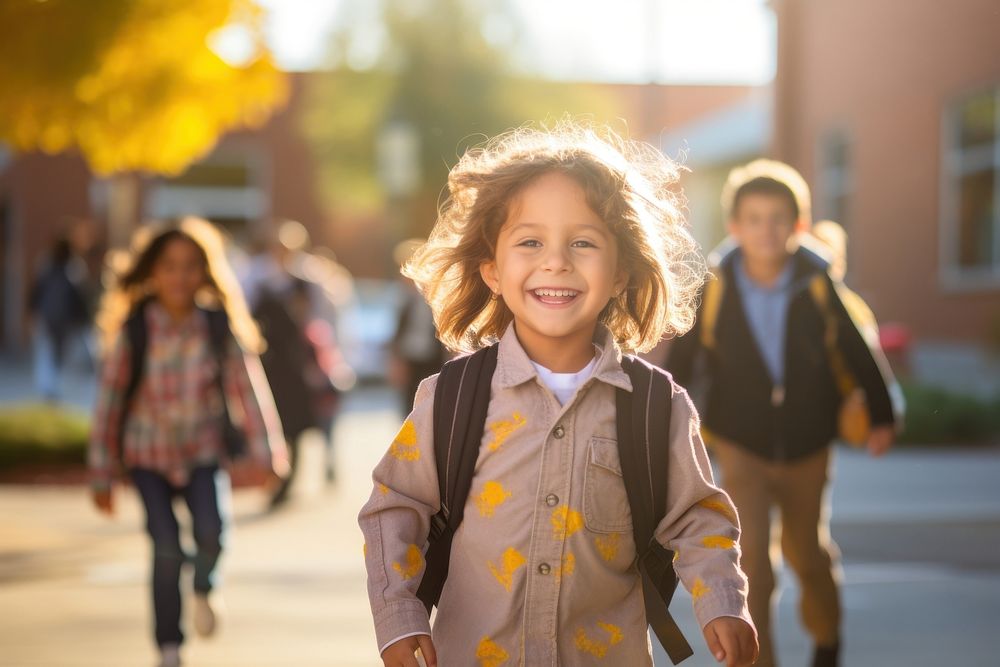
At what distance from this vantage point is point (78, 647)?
21.1 feet

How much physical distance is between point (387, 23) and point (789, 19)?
18.3 metres

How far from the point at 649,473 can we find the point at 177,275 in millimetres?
3396

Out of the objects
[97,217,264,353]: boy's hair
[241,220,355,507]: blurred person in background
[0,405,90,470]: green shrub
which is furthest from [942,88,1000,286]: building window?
[97,217,264,353]: boy's hair

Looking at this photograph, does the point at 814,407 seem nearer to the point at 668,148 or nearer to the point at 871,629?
the point at 871,629

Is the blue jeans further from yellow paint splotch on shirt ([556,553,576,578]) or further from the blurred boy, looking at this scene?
yellow paint splotch on shirt ([556,553,576,578])

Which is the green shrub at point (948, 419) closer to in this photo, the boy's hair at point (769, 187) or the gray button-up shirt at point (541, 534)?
the boy's hair at point (769, 187)

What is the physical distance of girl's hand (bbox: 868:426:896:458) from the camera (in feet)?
19.1

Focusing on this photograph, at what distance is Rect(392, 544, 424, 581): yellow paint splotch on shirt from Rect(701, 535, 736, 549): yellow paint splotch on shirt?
0.59m

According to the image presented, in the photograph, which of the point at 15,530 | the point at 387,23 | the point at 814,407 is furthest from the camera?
the point at 387,23

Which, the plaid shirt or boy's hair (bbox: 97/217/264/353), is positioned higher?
boy's hair (bbox: 97/217/264/353)

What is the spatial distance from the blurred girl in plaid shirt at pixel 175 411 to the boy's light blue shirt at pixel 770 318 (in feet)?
6.43

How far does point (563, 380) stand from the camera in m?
3.39

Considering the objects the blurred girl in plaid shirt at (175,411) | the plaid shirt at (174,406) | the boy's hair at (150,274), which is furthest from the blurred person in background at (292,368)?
the plaid shirt at (174,406)

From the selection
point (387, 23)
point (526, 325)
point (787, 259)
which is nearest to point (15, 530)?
point (787, 259)
